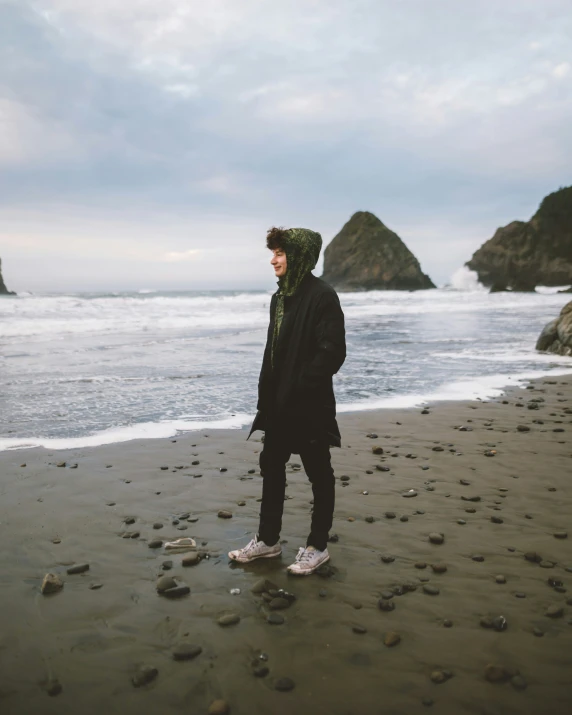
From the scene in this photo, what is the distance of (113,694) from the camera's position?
265 cm

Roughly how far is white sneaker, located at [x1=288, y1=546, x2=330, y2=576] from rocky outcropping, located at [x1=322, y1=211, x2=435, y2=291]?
104044 millimetres

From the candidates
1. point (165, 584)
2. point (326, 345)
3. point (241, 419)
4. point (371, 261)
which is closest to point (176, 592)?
point (165, 584)

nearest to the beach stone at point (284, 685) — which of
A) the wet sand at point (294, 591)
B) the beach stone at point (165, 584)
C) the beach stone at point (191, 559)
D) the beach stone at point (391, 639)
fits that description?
the wet sand at point (294, 591)

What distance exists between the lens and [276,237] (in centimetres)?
382

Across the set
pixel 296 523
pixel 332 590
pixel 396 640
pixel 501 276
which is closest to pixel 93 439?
pixel 296 523

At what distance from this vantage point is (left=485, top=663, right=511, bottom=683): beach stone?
8.87 feet

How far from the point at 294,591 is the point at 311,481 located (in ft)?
2.52

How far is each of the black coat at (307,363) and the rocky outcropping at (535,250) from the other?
89569mm

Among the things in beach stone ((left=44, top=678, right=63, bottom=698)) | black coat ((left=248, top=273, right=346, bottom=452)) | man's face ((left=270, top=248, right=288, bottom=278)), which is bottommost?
beach stone ((left=44, top=678, right=63, bottom=698))

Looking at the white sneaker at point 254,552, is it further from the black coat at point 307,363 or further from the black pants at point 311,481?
the black coat at point 307,363

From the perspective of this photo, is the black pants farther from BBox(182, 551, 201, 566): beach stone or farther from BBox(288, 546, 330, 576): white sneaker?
BBox(182, 551, 201, 566): beach stone

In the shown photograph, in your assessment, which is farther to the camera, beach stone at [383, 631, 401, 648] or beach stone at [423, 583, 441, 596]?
beach stone at [423, 583, 441, 596]

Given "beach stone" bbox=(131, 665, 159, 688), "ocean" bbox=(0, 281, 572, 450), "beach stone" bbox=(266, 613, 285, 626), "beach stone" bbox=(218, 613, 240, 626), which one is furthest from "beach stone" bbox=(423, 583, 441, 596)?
"ocean" bbox=(0, 281, 572, 450)

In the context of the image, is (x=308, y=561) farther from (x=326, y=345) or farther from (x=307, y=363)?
(x=326, y=345)
